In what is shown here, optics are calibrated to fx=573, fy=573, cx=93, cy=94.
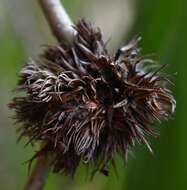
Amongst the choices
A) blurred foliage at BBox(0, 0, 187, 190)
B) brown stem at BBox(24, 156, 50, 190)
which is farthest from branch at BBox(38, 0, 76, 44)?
blurred foliage at BBox(0, 0, 187, 190)

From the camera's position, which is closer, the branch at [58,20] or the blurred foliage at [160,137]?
the branch at [58,20]

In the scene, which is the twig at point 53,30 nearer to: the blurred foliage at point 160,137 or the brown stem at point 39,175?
the brown stem at point 39,175

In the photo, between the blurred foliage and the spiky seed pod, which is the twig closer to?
the spiky seed pod

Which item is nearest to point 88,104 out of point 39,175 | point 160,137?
point 39,175

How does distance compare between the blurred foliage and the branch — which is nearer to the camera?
the branch

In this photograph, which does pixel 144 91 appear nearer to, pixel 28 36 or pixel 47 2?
pixel 47 2

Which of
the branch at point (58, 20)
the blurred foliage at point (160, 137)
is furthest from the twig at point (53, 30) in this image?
the blurred foliage at point (160, 137)
